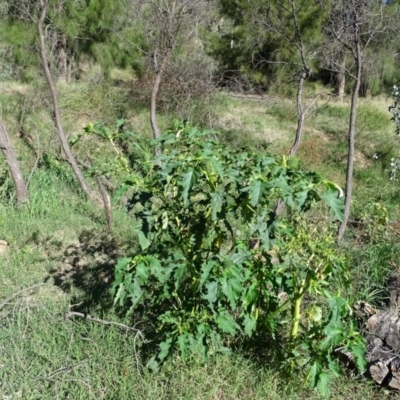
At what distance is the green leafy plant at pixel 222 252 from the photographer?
2.05 metres

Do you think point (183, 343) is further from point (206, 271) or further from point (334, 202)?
point (334, 202)

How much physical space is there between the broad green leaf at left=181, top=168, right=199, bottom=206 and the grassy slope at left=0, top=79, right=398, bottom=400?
121cm

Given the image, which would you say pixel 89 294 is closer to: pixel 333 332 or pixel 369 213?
pixel 333 332

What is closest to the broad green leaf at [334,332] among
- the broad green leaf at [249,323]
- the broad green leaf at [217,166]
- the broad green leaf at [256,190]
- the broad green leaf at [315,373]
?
the broad green leaf at [315,373]

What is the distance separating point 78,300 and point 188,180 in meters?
1.91

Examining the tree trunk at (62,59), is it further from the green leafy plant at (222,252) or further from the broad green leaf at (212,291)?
the broad green leaf at (212,291)

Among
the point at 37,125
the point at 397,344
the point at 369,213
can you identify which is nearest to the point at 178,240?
the point at 397,344

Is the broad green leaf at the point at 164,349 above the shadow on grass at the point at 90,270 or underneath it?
above

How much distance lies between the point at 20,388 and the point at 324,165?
19.0ft

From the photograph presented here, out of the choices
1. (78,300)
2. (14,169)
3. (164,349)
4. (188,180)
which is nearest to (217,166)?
(188,180)

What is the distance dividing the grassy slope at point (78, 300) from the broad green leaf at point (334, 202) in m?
1.17

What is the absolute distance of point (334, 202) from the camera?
1.94m

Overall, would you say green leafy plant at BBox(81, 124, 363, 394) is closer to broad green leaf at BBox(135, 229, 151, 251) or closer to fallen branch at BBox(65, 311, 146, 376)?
broad green leaf at BBox(135, 229, 151, 251)

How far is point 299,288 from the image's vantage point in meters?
2.48
